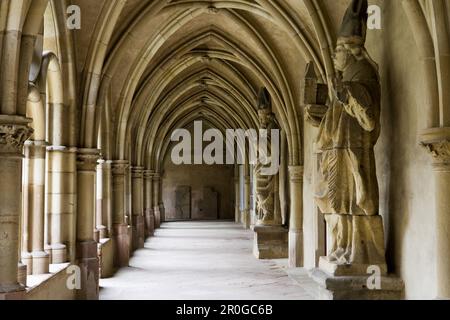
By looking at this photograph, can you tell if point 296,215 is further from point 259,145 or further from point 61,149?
point 61,149

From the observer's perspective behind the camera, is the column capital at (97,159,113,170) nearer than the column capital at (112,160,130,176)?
Yes

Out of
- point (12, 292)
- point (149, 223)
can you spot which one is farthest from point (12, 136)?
point (149, 223)

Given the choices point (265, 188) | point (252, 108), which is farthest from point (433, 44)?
point (252, 108)

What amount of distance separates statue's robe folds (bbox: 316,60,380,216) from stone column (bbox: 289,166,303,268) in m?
5.54

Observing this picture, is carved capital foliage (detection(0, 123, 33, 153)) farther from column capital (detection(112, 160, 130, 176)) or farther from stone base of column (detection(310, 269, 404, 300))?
column capital (detection(112, 160, 130, 176))

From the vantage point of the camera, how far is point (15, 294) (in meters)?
4.93

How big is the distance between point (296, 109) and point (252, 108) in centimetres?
602

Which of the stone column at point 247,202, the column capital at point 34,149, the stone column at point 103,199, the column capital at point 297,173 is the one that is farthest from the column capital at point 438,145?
the stone column at point 247,202

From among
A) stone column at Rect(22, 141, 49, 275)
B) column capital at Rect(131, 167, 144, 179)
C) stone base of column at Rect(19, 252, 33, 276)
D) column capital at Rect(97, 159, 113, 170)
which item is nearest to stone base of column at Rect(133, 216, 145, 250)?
column capital at Rect(131, 167, 144, 179)

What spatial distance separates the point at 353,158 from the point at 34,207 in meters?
3.79

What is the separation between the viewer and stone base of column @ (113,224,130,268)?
11.7 metres

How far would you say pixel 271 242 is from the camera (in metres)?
12.7

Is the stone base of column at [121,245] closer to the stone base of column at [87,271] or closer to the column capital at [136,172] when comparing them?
the stone base of column at [87,271]

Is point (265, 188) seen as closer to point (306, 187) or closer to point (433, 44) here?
point (306, 187)
